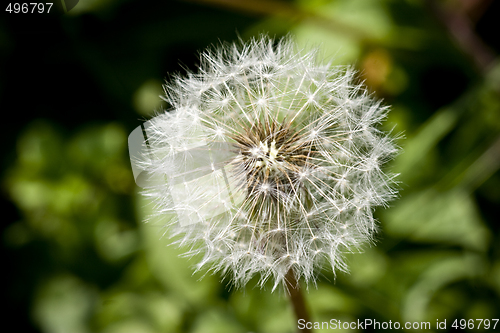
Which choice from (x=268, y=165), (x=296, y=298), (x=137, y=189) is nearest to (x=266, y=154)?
(x=268, y=165)

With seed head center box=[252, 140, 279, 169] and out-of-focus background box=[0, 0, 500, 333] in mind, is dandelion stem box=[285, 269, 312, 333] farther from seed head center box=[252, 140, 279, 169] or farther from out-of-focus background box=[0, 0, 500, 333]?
out-of-focus background box=[0, 0, 500, 333]

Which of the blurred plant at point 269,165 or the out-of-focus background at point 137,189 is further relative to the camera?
the out-of-focus background at point 137,189

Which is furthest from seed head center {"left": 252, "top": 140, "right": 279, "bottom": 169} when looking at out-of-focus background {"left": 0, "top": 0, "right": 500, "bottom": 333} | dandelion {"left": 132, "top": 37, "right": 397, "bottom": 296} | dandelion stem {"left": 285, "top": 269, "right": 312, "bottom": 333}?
out-of-focus background {"left": 0, "top": 0, "right": 500, "bottom": 333}

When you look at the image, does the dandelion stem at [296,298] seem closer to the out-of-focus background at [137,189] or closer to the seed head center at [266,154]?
the seed head center at [266,154]

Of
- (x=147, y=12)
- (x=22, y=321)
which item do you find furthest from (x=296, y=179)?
(x=22, y=321)

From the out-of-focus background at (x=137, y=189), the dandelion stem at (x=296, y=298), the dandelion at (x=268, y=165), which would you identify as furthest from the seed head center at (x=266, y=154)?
the out-of-focus background at (x=137, y=189)

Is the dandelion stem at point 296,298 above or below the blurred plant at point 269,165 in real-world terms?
below
